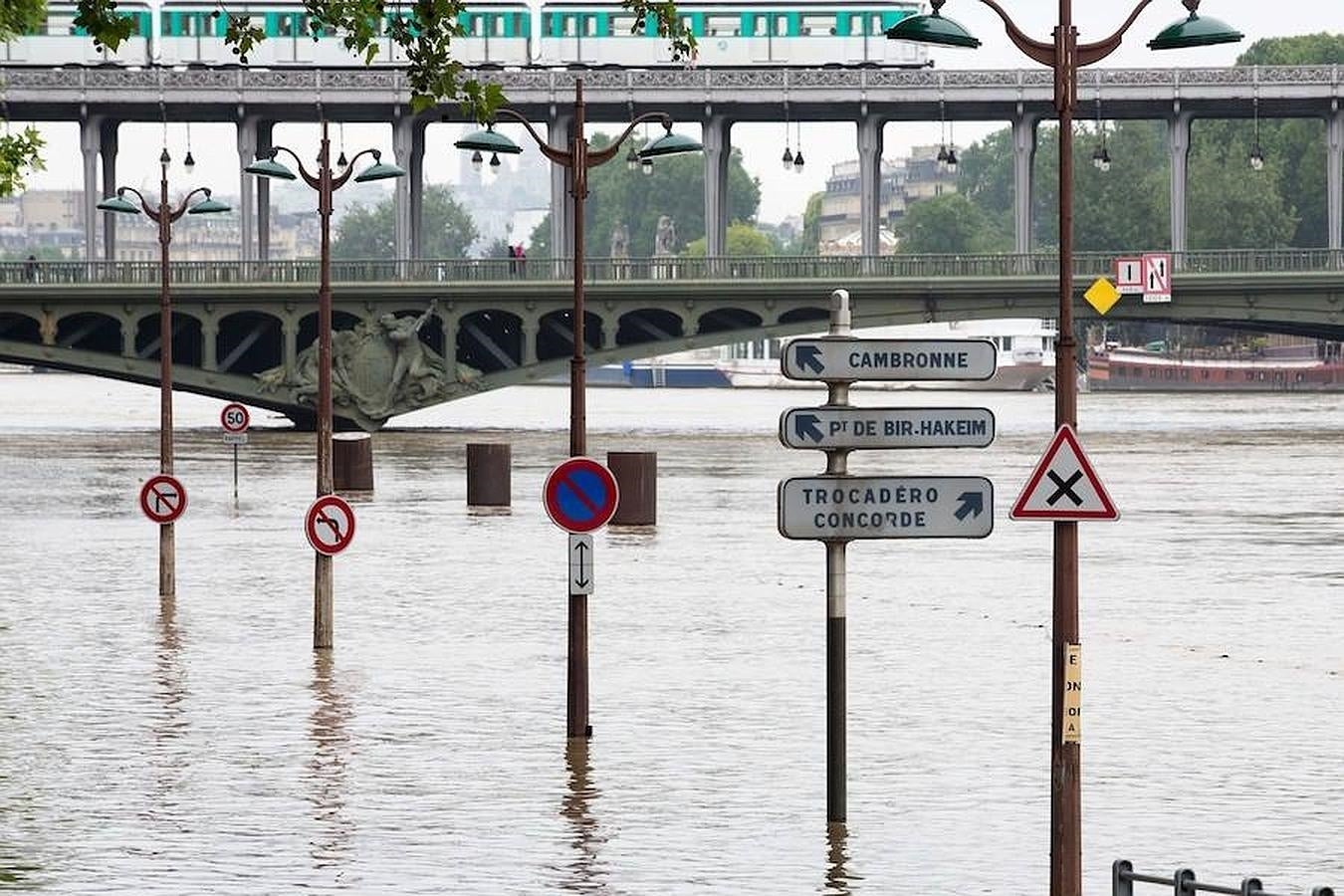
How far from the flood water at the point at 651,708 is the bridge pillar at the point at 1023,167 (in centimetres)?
4180

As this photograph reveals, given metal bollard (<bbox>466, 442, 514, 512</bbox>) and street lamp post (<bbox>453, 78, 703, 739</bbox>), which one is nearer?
street lamp post (<bbox>453, 78, 703, 739</bbox>)

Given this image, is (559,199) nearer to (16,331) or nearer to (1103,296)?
(16,331)

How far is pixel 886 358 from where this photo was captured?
1983cm

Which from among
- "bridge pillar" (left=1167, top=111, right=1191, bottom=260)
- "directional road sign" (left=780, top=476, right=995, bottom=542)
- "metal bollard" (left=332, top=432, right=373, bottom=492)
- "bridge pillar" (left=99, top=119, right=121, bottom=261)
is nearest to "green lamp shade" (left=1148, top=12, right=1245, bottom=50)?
"directional road sign" (left=780, top=476, right=995, bottom=542)

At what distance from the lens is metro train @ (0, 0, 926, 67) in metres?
107

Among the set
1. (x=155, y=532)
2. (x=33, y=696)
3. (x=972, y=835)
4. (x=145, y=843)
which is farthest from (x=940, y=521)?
(x=155, y=532)

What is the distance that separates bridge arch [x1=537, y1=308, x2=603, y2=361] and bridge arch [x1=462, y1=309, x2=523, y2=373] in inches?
33.4

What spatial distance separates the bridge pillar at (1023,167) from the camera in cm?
10275

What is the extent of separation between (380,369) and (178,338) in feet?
21.4

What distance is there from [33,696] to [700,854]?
10.9 meters

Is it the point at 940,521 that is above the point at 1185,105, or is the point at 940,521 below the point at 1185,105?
below

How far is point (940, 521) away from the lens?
19875mm

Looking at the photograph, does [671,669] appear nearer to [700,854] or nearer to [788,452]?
[700,854]

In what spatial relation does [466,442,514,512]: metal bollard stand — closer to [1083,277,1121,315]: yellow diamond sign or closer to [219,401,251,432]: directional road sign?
[219,401,251,432]: directional road sign
